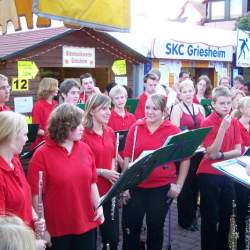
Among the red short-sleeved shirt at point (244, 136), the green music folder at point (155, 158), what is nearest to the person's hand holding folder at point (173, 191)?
the green music folder at point (155, 158)

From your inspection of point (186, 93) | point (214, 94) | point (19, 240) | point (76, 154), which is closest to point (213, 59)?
point (186, 93)

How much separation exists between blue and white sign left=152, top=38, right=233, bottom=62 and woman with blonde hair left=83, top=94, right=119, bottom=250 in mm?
4779

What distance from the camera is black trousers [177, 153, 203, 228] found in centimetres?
529

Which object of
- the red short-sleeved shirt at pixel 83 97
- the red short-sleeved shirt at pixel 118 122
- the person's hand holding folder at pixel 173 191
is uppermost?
the red short-sleeved shirt at pixel 83 97

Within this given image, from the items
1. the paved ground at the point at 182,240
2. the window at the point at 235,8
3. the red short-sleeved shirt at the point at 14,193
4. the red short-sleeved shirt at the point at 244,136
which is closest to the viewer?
the red short-sleeved shirt at the point at 14,193

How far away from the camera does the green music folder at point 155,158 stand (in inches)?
109

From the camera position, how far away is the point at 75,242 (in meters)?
2.97

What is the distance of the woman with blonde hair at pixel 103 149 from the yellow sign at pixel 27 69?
299 centimetres

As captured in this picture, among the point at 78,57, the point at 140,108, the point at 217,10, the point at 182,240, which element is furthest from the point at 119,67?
the point at 217,10

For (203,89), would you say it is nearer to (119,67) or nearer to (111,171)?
(119,67)

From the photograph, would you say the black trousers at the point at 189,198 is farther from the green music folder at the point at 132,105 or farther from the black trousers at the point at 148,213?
the black trousers at the point at 148,213

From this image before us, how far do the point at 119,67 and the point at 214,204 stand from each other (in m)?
4.23

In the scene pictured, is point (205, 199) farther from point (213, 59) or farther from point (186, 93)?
point (213, 59)

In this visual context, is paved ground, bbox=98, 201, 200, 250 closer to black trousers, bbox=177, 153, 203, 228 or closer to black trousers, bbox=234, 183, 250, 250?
black trousers, bbox=177, 153, 203, 228
